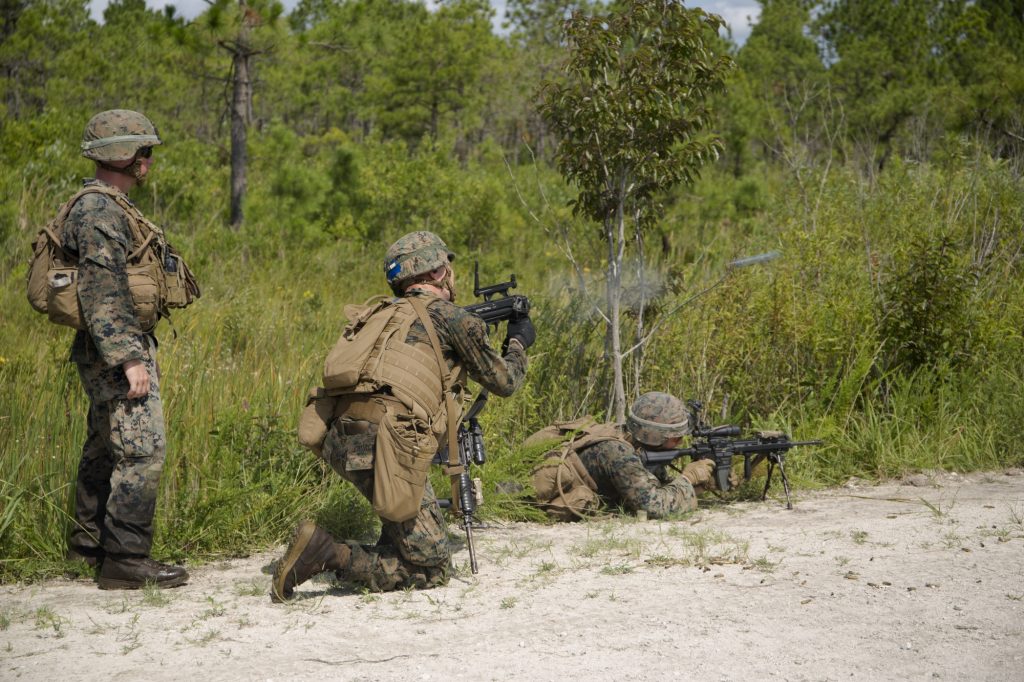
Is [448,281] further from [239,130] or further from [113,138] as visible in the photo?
[239,130]

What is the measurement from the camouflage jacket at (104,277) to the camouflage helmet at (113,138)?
20 cm

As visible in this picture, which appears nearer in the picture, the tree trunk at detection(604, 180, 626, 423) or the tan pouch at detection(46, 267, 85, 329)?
the tan pouch at detection(46, 267, 85, 329)

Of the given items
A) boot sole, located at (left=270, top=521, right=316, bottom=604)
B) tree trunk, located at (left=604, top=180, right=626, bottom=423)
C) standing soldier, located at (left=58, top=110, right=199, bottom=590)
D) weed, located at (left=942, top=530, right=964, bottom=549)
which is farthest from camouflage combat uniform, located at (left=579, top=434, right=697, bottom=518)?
standing soldier, located at (left=58, top=110, right=199, bottom=590)

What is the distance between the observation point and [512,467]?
5754mm

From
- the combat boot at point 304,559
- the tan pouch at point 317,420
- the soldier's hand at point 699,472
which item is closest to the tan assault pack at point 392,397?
the tan pouch at point 317,420

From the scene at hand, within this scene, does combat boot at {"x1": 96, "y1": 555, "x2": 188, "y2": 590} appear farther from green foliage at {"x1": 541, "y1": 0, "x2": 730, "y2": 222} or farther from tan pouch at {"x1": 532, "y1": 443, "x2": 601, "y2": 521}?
green foliage at {"x1": 541, "y1": 0, "x2": 730, "y2": 222}

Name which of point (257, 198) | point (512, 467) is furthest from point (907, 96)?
point (512, 467)

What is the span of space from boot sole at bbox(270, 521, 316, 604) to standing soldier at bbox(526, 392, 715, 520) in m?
1.74

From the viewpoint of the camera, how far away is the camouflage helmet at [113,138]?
4.30 m

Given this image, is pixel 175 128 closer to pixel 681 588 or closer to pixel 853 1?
pixel 853 1

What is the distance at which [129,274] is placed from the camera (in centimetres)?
426

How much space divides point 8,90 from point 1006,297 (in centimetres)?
1798

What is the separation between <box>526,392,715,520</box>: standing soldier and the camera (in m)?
5.43

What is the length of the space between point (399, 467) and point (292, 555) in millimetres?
557
